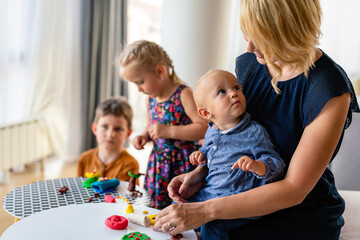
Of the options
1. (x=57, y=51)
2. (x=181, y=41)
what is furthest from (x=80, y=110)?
(x=181, y=41)

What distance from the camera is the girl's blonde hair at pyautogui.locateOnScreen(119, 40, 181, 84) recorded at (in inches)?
83.9

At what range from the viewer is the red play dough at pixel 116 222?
135 centimetres

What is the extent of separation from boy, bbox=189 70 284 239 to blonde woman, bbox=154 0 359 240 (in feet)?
0.12

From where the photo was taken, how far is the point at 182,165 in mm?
2234

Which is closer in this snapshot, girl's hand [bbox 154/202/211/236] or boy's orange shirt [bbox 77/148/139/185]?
girl's hand [bbox 154/202/211/236]

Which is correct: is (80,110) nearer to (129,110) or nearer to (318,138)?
(129,110)

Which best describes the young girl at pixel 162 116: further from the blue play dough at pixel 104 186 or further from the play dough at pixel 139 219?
the play dough at pixel 139 219

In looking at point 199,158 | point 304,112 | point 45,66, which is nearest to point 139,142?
point 199,158

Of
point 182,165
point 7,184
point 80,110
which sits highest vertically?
point 182,165

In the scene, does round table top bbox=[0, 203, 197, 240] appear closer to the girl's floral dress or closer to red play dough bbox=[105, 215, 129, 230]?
red play dough bbox=[105, 215, 129, 230]

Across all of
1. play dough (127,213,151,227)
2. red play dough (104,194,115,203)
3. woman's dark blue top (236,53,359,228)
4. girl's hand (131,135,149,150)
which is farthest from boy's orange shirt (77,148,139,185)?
woman's dark blue top (236,53,359,228)

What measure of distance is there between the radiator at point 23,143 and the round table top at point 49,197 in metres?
1.79

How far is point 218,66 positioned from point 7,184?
81.4 inches

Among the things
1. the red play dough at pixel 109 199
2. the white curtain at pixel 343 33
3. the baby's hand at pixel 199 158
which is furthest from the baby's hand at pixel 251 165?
the white curtain at pixel 343 33
